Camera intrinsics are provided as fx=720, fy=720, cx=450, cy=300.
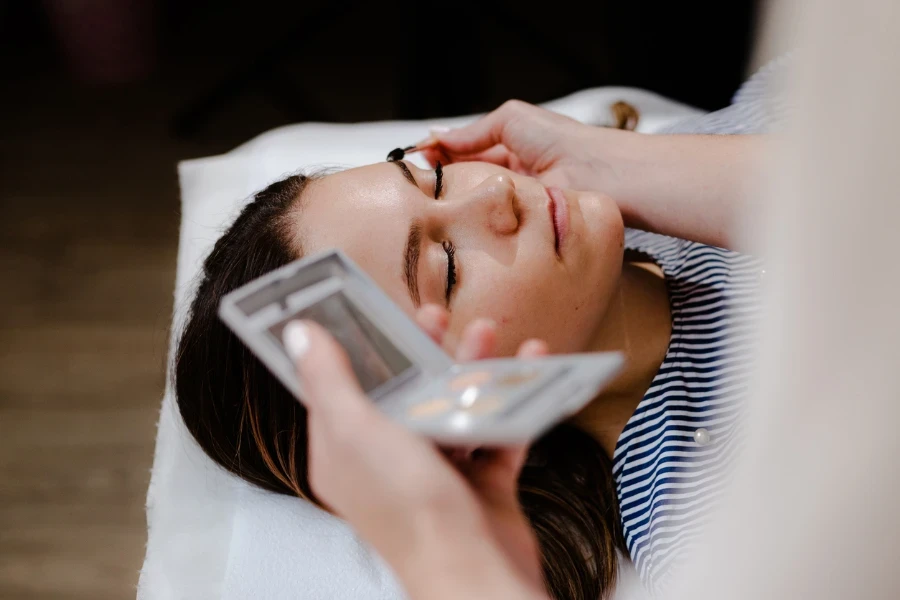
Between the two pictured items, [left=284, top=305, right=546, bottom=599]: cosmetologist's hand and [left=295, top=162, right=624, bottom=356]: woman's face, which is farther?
[left=295, top=162, right=624, bottom=356]: woman's face

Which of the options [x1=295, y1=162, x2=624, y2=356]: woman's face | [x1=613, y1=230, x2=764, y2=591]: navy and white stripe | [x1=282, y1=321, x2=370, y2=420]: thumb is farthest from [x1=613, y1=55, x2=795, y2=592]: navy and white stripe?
[x1=282, y1=321, x2=370, y2=420]: thumb

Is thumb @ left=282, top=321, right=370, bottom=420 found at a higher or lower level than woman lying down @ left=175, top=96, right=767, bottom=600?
higher

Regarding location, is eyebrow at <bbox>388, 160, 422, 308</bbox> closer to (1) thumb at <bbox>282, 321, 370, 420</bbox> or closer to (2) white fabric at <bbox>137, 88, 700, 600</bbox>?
(1) thumb at <bbox>282, 321, 370, 420</bbox>

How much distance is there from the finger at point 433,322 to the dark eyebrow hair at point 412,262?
0.18 meters

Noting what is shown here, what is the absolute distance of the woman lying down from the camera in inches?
30.9

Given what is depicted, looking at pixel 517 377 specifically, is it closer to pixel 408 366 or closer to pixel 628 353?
pixel 408 366

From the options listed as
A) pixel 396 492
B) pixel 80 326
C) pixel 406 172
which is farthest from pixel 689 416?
pixel 80 326

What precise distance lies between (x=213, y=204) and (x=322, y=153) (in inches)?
8.4

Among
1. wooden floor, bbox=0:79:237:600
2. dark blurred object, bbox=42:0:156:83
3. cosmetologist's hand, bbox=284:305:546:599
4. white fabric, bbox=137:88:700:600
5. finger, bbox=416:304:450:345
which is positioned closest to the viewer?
cosmetologist's hand, bbox=284:305:546:599

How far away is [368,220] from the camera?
77 cm

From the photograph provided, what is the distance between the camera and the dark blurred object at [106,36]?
1.73m

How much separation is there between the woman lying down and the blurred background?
18.2 inches

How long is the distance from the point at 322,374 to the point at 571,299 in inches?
16.4

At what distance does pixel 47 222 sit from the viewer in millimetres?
1709
